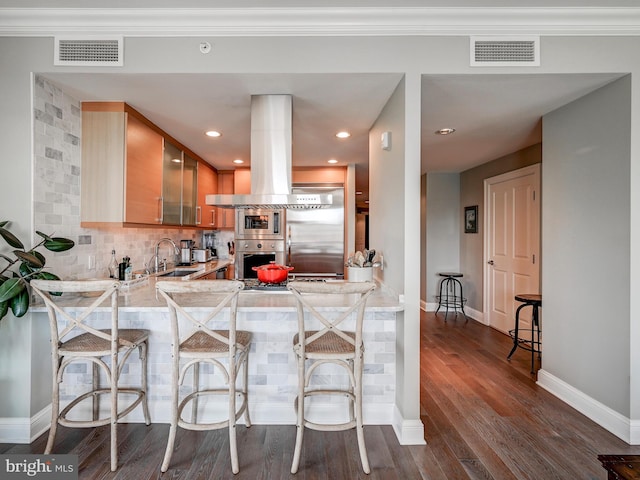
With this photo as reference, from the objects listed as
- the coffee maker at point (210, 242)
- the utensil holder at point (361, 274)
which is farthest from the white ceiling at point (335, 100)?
the coffee maker at point (210, 242)

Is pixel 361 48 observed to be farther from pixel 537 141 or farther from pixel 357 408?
pixel 537 141

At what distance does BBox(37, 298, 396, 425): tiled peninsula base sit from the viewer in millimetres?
2363

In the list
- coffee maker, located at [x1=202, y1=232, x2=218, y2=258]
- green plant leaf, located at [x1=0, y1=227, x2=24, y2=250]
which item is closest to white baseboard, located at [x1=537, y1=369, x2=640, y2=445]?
green plant leaf, located at [x1=0, y1=227, x2=24, y2=250]

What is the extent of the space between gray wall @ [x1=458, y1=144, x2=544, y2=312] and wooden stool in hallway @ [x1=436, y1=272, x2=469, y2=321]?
13 cm

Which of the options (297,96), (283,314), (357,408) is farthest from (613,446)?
(297,96)

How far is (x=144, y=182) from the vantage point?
2979mm

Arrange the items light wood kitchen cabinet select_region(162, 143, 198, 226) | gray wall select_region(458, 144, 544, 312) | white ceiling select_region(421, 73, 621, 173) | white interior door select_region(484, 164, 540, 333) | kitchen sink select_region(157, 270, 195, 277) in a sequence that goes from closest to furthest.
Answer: white ceiling select_region(421, 73, 621, 173), light wood kitchen cabinet select_region(162, 143, 198, 226), kitchen sink select_region(157, 270, 195, 277), white interior door select_region(484, 164, 540, 333), gray wall select_region(458, 144, 544, 312)

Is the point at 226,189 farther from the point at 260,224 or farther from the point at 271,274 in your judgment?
the point at 271,274

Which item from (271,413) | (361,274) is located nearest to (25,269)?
(271,413)

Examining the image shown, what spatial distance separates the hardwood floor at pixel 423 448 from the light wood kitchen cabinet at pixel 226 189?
330cm

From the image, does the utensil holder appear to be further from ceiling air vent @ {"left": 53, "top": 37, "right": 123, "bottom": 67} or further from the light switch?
ceiling air vent @ {"left": 53, "top": 37, "right": 123, "bottom": 67}

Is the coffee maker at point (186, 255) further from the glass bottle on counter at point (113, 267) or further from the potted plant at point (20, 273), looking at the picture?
the potted plant at point (20, 273)

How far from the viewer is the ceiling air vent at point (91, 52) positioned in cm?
218

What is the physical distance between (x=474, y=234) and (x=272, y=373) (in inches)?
165
